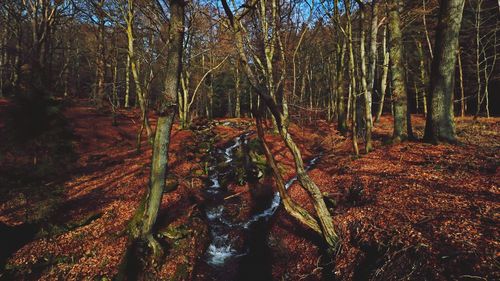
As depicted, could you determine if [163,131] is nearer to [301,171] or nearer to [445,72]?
[301,171]

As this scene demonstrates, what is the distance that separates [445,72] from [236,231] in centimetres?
1028

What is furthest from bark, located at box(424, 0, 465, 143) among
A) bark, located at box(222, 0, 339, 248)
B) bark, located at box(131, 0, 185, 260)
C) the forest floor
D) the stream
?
bark, located at box(131, 0, 185, 260)

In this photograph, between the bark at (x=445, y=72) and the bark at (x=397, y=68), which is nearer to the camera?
the bark at (x=445, y=72)

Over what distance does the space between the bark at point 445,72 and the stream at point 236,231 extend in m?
6.31

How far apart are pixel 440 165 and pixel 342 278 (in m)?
5.55

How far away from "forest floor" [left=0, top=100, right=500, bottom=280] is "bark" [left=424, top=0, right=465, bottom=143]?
1.01 m

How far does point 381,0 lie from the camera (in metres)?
13.4

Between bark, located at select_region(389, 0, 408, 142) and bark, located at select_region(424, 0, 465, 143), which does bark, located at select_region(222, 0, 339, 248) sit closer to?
bark, located at select_region(424, 0, 465, 143)

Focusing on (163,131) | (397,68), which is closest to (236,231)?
(163,131)

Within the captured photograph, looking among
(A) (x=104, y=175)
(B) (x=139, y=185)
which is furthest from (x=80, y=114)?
(B) (x=139, y=185)

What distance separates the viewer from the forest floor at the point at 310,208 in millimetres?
5066

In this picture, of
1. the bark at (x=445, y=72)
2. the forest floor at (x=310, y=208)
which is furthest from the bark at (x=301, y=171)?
the bark at (x=445, y=72)

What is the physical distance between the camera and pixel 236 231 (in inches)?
386

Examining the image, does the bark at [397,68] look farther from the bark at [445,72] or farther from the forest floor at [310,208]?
the bark at [445,72]
